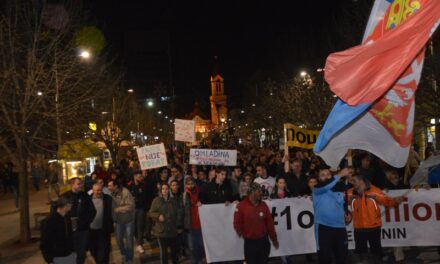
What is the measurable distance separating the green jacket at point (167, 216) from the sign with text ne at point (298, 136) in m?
4.92

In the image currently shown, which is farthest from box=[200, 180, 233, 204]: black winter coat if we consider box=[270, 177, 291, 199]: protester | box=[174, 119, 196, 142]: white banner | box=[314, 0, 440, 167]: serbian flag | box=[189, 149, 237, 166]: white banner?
box=[314, 0, 440, 167]: serbian flag

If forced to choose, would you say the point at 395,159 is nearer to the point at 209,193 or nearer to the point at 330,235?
the point at 330,235

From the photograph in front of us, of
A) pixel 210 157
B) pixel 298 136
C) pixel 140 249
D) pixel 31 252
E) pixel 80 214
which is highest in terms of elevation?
pixel 298 136

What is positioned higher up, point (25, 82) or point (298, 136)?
point (25, 82)

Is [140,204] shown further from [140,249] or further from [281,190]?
[281,190]

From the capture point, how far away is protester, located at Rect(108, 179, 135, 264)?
34.6 ft

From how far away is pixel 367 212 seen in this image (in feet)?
27.8

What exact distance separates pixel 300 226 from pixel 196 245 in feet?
6.45

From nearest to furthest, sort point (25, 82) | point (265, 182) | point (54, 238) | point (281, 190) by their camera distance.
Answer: point (54, 238) → point (281, 190) → point (265, 182) → point (25, 82)

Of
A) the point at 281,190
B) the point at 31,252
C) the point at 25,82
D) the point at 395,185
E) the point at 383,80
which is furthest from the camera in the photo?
the point at 25,82

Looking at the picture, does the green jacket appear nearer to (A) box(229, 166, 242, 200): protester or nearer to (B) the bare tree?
(A) box(229, 166, 242, 200): protester

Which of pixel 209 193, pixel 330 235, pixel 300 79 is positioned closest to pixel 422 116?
pixel 209 193

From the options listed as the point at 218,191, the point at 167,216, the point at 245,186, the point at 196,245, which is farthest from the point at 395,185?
the point at 167,216

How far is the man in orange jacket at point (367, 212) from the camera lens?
8.45 meters
